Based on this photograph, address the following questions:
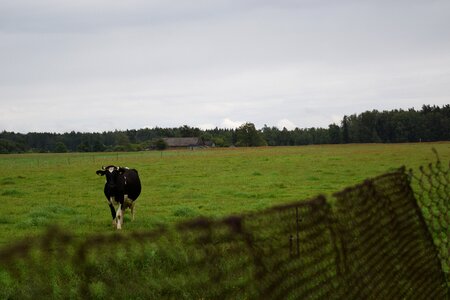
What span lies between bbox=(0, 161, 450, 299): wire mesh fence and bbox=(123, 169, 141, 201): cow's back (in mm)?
12223

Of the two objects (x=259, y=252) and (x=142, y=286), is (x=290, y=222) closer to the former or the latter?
(x=259, y=252)

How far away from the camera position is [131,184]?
52.7 feet

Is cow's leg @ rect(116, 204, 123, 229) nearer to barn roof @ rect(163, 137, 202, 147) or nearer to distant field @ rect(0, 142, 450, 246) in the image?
distant field @ rect(0, 142, 450, 246)

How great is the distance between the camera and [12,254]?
5.16 feet

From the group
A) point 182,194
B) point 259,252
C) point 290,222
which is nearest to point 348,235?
point 290,222

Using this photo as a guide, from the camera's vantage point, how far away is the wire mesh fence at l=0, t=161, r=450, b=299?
5.70 ft

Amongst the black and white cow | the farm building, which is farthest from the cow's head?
the farm building

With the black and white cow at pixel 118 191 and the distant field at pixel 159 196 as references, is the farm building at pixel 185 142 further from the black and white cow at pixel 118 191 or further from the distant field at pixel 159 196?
the black and white cow at pixel 118 191

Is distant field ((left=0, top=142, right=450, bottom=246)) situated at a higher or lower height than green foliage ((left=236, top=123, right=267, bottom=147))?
lower

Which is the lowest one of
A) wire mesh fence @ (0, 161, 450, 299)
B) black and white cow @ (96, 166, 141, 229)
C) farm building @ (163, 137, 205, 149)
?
black and white cow @ (96, 166, 141, 229)

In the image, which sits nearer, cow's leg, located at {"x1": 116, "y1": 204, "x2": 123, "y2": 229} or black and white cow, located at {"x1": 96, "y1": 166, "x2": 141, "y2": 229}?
cow's leg, located at {"x1": 116, "y1": 204, "x2": 123, "y2": 229}

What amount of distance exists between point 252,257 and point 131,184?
14126mm

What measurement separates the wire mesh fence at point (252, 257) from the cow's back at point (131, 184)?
1222 cm

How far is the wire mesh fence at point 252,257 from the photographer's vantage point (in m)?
1.74
